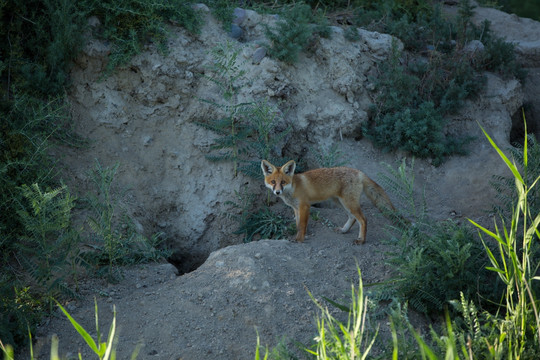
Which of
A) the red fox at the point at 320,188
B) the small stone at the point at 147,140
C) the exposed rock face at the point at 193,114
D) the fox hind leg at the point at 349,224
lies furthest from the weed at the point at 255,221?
the small stone at the point at 147,140

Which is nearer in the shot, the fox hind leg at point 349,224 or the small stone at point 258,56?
the fox hind leg at point 349,224

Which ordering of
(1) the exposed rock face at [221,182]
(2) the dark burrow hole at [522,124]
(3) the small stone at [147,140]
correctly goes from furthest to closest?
(2) the dark burrow hole at [522,124], (3) the small stone at [147,140], (1) the exposed rock face at [221,182]

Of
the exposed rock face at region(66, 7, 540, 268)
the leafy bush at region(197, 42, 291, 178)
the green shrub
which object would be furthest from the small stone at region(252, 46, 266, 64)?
the green shrub

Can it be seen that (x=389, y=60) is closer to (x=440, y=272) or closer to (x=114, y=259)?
(x=440, y=272)

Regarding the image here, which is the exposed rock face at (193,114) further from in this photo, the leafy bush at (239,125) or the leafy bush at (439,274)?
the leafy bush at (439,274)

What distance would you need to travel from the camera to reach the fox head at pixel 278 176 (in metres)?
6.70

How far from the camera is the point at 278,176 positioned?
266 inches

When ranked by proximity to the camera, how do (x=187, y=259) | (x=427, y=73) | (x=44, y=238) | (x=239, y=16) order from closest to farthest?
(x=44, y=238)
(x=187, y=259)
(x=239, y=16)
(x=427, y=73)

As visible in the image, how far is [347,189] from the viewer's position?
6.82m

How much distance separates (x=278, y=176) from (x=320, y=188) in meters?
0.57

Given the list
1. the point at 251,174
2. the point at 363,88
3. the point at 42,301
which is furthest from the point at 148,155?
the point at 363,88

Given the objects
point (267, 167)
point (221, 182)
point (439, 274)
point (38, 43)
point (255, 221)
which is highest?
point (38, 43)

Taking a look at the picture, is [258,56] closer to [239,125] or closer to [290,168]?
[239,125]

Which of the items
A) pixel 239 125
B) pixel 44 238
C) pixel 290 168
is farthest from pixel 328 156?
pixel 44 238
